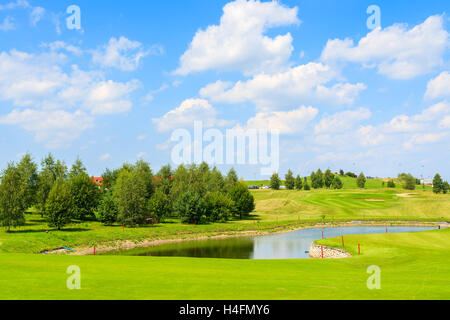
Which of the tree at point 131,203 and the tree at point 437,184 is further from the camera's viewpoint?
the tree at point 437,184

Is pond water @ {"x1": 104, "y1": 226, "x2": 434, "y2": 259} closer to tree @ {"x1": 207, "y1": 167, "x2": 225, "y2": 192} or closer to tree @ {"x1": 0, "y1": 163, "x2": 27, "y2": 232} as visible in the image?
tree @ {"x1": 0, "y1": 163, "x2": 27, "y2": 232}

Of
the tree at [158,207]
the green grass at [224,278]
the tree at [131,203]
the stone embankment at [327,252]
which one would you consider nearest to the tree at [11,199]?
the green grass at [224,278]

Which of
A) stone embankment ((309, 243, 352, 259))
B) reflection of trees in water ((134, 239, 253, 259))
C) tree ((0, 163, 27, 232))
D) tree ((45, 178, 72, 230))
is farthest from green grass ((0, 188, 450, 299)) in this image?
tree ((45, 178, 72, 230))

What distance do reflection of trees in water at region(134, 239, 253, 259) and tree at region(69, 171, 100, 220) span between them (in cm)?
3440

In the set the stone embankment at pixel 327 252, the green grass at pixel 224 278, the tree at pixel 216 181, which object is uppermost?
the tree at pixel 216 181

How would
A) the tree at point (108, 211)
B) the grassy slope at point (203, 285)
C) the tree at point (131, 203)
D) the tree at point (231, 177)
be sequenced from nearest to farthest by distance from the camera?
the grassy slope at point (203, 285) < the tree at point (131, 203) < the tree at point (108, 211) < the tree at point (231, 177)

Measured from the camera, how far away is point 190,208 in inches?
3371

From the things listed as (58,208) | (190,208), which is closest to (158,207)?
(190,208)

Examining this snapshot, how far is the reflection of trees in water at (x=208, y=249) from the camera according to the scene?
51.5 meters

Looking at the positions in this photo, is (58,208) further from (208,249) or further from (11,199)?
(208,249)

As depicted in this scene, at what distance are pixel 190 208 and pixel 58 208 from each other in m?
31.8

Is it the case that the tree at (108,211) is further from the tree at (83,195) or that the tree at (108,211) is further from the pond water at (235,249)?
the pond water at (235,249)

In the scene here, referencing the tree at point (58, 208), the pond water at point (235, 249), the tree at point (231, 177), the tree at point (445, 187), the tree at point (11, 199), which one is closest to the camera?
the pond water at point (235, 249)

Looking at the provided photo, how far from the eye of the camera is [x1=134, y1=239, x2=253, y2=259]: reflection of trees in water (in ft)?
169
